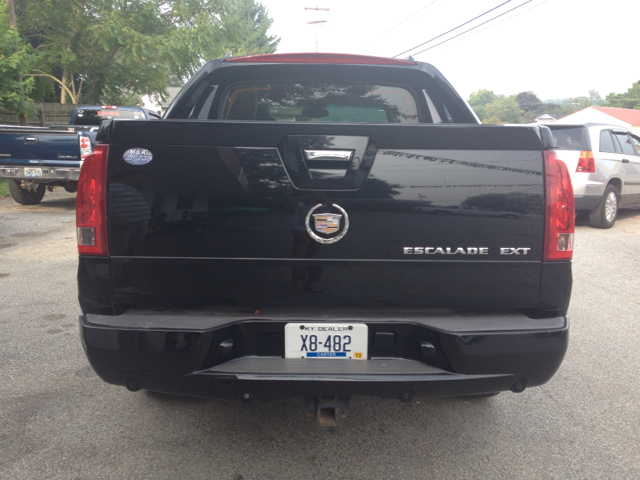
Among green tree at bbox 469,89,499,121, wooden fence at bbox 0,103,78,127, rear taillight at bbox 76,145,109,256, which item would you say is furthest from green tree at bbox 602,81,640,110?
rear taillight at bbox 76,145,109,256

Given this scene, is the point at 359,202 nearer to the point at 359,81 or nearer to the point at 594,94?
the point at 359,81

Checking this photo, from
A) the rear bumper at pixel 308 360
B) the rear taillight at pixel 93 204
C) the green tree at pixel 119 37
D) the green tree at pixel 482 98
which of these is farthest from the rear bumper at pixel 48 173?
the green tree at pixel 482 98

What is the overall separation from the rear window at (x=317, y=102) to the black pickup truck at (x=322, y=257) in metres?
1.32

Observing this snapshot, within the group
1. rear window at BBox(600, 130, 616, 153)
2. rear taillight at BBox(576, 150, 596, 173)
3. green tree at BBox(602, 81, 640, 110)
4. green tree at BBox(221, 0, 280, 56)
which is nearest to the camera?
rear taillight at BBox(576, 150, 596, 173)

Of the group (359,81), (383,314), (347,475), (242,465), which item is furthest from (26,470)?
(359,81)

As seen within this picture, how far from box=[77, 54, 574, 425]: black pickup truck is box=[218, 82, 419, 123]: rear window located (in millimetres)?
1318

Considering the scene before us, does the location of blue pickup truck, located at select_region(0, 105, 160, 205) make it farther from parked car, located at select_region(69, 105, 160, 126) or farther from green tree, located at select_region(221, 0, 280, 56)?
green tree, located at select_region(221, 0, 280, 56)

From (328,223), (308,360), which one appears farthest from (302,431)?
(328,223)

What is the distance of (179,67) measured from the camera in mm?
20281

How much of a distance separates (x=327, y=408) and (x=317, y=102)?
1967 mm

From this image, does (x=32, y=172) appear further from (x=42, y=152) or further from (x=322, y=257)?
(x=322, y=257)

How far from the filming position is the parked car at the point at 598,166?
8594 mm

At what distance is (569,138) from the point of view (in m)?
8.71

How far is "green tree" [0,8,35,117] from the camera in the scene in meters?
11.9
